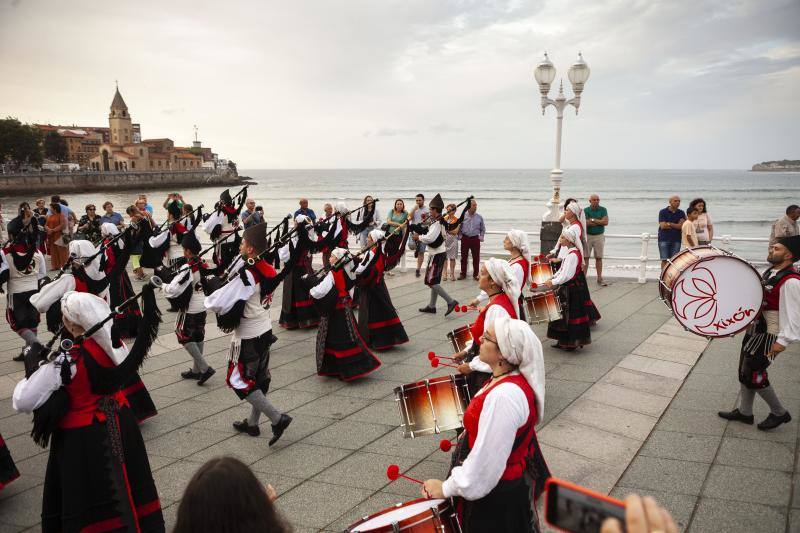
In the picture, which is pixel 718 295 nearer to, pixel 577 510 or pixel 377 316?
pixel 577 510

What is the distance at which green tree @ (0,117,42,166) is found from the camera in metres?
74.1

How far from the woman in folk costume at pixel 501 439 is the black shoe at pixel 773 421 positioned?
11.0 ft

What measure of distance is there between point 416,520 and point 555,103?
1067 centimetres

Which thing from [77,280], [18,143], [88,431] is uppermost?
[18,143]

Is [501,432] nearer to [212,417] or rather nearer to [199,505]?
[199,505]

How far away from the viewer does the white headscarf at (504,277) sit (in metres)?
4.17

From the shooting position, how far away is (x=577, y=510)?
1.18 m

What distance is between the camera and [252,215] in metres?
12.0

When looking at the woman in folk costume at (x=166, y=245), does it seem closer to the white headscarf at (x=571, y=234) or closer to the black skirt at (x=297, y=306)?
the black skirt at (x=297, y=306)

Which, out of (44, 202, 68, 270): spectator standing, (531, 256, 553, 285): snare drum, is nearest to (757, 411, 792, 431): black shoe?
(531, 256, 553, 285): snare drum

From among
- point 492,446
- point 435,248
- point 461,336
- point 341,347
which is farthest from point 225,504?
point 435,248

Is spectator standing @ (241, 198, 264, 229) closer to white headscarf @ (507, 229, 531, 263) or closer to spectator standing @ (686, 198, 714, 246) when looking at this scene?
white headscarf @ (507, 229, 531, 263)

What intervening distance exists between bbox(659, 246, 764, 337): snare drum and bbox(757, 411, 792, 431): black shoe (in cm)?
118

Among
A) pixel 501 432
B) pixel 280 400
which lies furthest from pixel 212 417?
pixel 501 432
